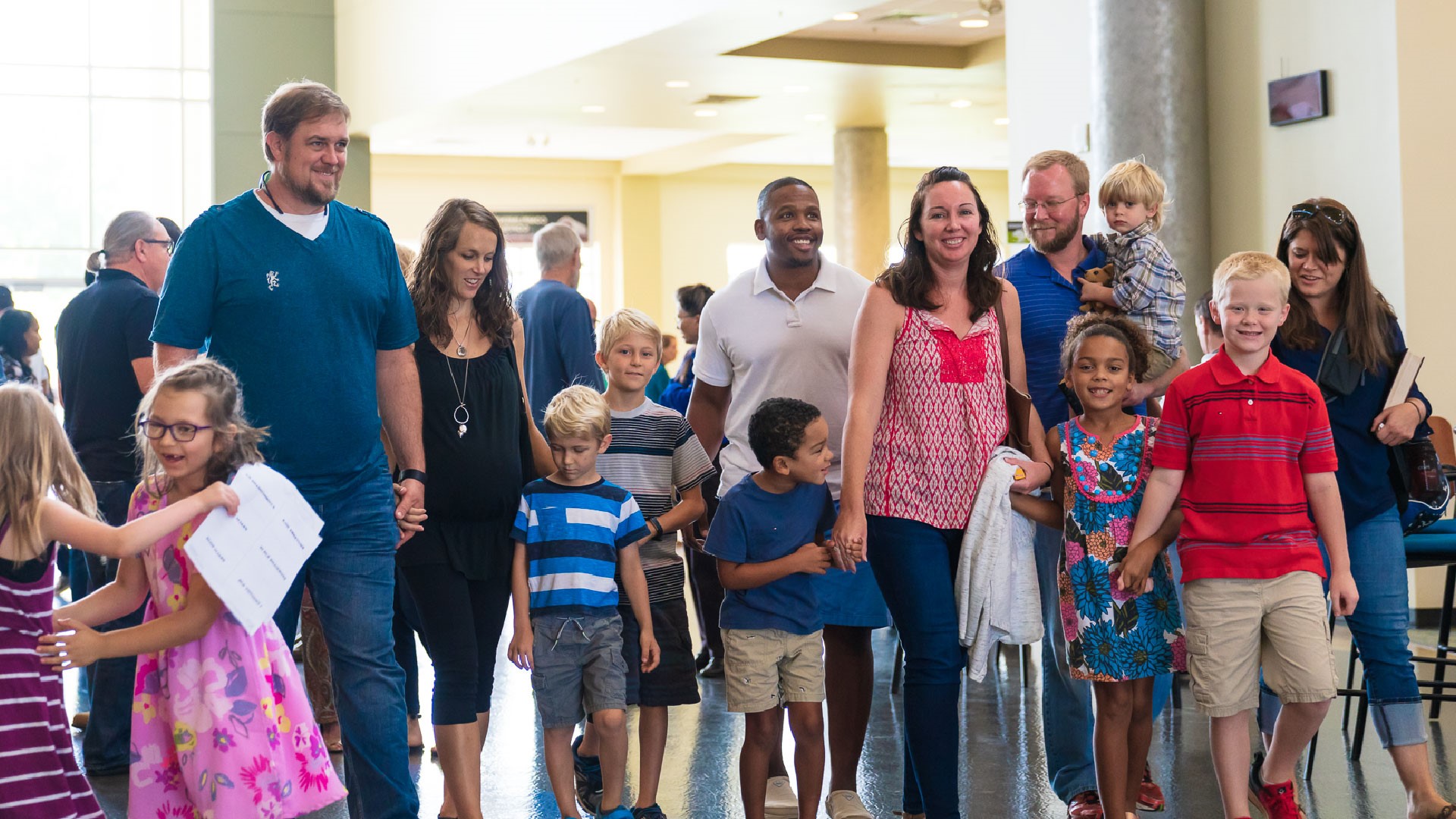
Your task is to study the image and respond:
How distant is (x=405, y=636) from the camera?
4.66 m

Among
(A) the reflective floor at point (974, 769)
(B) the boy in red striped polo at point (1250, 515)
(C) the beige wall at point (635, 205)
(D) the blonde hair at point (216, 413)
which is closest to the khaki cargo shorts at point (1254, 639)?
(B) the boy in red striped polo at point (1250, 515)

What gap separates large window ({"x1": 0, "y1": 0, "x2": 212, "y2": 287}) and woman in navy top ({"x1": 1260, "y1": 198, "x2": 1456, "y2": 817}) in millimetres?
14641

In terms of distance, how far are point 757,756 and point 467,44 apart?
11.5 m

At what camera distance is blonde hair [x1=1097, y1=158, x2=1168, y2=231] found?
4.50 meters

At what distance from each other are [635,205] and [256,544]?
20002mm

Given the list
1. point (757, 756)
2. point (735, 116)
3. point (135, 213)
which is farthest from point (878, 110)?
point (757, 756)

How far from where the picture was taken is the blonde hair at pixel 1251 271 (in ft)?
11.7

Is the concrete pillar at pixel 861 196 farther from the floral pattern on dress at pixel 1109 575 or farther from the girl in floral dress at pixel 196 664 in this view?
the girl in floral dress at pixel 196 664

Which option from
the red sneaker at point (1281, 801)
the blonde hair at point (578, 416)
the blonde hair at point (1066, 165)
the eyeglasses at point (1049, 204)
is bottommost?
the red sneaker at point (1281, 801)

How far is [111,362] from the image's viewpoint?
4992 millimetres

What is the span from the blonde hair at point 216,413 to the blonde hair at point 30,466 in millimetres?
167

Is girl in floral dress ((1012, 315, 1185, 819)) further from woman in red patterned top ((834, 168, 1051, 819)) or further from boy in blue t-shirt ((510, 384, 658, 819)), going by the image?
boy in blue t-shirt ((510, 384, 658, 819))

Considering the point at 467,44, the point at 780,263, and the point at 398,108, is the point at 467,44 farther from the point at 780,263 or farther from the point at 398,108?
the point at 780,263

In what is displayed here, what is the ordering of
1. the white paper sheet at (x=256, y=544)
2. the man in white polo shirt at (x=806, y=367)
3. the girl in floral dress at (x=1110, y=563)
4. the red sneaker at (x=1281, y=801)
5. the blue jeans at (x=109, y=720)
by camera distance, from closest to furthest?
the white paper sheet at (x=256, y=544)
the girl in floral dress at (x=1110, y=563)
the red sneaker at (x=1281, y=801)
the man in white polo shirt at (x=806, y=367)
the blue jeans at (x=109, y=720)
